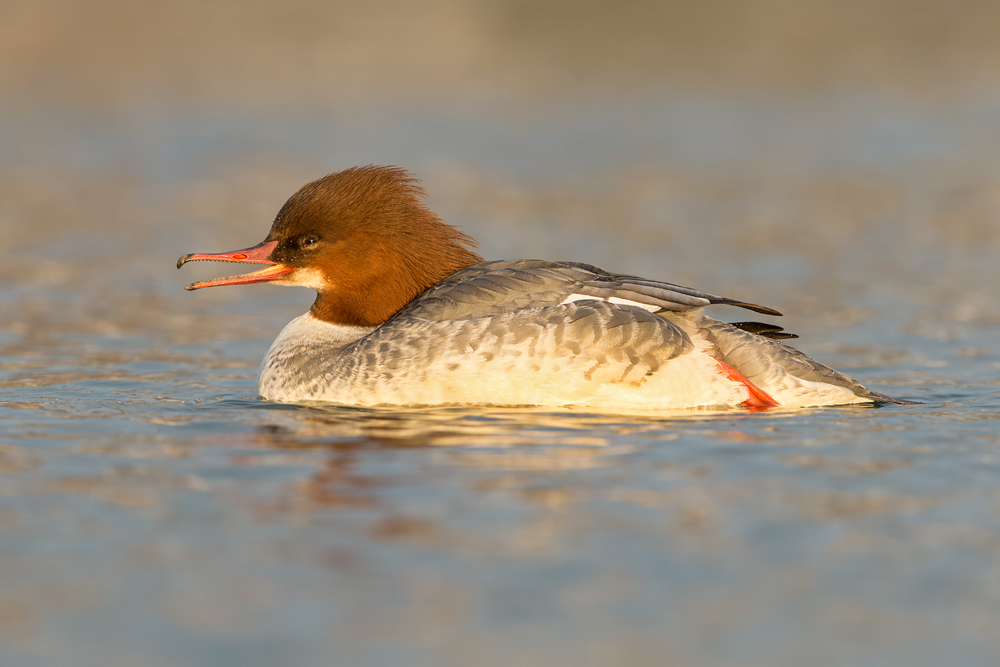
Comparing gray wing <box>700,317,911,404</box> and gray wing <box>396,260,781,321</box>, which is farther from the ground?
gray wing <box>396,260,781,321</box>

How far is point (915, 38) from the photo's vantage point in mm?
27750

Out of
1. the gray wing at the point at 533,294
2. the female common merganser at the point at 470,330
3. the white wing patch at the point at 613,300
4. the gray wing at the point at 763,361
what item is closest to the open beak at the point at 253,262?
the female common merganser at the point at 470,330

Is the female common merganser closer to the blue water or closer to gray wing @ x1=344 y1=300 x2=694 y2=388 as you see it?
gray wing @ x1=344 y1=300 x2=694 y2=388

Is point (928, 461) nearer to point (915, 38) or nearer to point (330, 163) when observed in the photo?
point (330, 163)

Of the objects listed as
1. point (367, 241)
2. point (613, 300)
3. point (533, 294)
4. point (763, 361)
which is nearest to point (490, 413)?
point (533, 294)

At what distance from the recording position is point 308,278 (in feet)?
26.4

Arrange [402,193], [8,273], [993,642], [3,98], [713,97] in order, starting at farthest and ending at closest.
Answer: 1. [713,97]
2. [3,98]
3. [8,273]
4. [402,193]
5. [993,642]

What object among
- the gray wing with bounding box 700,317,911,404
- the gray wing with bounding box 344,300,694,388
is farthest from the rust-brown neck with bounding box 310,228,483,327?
the gray wing with bounding box 700,317,911,404

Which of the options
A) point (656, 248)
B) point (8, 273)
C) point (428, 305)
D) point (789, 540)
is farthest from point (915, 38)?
point (789, 540)

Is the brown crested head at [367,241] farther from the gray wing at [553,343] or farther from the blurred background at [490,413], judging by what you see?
the blurred background at [490,413]

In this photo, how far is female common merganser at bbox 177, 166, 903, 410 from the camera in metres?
7.24

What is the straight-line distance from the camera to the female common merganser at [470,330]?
724 centimetres

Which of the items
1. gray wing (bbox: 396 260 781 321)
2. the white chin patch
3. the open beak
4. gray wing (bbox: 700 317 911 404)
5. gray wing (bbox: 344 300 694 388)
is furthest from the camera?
the white chin patch

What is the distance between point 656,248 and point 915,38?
16676 mm
